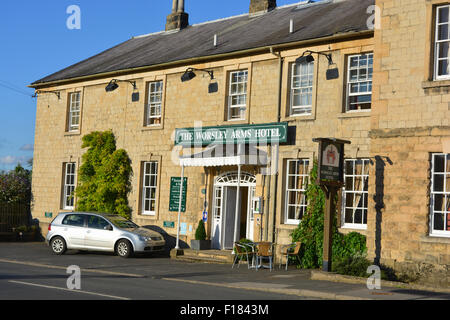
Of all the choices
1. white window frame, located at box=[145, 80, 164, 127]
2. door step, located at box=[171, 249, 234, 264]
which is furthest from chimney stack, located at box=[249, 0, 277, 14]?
door step, located at box=[171, 249, 234, 264]

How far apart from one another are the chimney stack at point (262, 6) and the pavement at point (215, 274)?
443 inches

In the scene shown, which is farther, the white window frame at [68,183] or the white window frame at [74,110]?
the white window frame at [74,110]

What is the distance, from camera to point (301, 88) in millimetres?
19312

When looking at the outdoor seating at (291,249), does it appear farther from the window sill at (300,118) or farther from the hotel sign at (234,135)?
the window sill at (300,118)

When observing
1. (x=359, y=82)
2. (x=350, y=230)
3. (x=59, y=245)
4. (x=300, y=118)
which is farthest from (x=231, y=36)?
(x=59, y=245)

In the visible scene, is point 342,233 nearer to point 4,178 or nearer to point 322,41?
point 322,41

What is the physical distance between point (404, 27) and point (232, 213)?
359 inches

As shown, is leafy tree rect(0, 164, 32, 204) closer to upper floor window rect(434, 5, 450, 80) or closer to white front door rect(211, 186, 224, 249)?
white front door rect(211, 186, 224, 249)

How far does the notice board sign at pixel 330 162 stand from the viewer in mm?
14938

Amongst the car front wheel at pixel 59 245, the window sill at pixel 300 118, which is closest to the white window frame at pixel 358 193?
→ the window sill at pixel 300 118

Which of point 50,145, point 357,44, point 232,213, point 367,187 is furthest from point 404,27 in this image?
point 50,145

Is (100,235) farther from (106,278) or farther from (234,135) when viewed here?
(106,278)

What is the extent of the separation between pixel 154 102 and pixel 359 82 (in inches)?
349

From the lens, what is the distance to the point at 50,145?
27.5 metres
